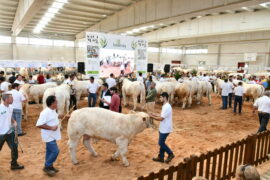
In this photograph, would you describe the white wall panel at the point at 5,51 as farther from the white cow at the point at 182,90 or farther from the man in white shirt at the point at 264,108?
the man in white shirt at the point at 264,108

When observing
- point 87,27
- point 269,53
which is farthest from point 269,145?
point 269,53

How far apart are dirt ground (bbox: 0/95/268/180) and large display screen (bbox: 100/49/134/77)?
5.16 meters

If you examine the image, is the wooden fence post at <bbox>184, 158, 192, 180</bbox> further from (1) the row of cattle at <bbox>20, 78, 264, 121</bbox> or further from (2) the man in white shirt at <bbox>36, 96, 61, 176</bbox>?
(1) the row of cattle at <bbox>20, 78, 264, 121</bbox>

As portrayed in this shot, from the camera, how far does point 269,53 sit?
1139 inches

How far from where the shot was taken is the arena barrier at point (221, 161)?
10.1 ft

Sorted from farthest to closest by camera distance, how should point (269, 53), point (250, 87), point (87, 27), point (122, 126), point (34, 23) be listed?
point (269, 53), point (87, 27), point (34, 23), point (250, 87), point (122, 126)

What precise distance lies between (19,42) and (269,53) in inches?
1394

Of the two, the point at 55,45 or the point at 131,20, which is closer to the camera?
the point at 131,20

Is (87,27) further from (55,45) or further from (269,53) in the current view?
(269,53)

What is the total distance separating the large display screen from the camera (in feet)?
43.0

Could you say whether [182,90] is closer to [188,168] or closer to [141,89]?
[141,89]

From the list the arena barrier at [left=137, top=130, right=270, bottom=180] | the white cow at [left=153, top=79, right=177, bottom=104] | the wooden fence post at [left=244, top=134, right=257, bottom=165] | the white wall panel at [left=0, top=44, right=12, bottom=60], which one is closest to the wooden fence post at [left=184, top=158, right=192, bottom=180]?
the arena barrier at [left=137, top=130, right=270, bottom=180]

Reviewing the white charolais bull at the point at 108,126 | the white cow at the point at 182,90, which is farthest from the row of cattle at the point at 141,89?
the white charolais bull at the point at 108,126

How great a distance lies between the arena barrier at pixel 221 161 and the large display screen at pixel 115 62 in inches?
379
